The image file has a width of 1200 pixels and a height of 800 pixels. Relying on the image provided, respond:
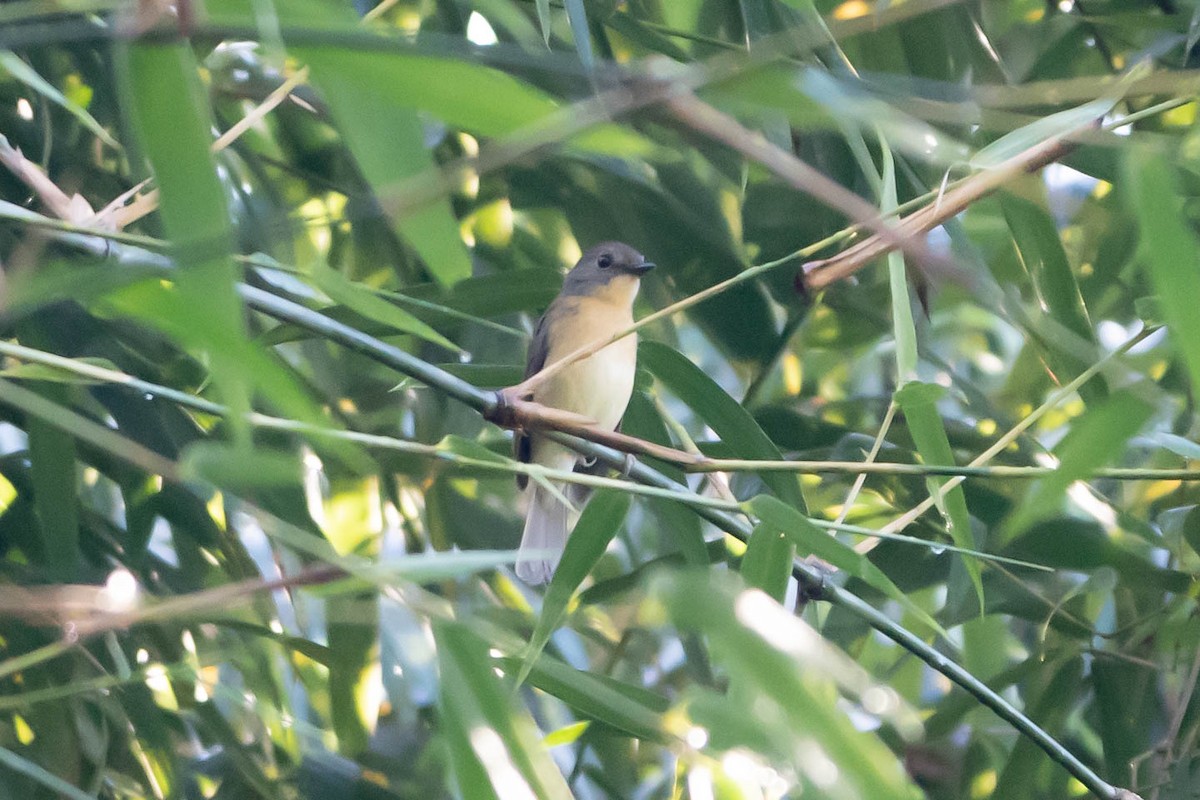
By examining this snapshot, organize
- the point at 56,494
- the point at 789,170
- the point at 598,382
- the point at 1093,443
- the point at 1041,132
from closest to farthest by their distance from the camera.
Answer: the point at 789,170
the point at 1093,443
the point at 1041,132
the point at 56,494
the point at 598,382

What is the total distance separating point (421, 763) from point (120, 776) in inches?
15.0

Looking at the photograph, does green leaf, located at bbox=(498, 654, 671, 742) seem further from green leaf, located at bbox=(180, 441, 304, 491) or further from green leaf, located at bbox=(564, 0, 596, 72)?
green leaf, located at bbox=(564, 0, 596, 72)

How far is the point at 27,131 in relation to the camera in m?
1.73

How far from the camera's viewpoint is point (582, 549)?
1152 millimetres

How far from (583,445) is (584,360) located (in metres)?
1.12

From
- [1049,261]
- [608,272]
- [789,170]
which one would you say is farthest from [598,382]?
[789,170]

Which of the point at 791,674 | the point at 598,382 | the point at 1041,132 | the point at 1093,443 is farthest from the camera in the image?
the point at 598,382

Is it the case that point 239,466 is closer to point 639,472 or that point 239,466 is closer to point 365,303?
point 365,303

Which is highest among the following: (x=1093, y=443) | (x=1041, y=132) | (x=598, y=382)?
(x=1041, y=132)

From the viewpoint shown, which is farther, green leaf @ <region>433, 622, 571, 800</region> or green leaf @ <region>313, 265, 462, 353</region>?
green leaf @ <region>313, 265, 462, 353</region>

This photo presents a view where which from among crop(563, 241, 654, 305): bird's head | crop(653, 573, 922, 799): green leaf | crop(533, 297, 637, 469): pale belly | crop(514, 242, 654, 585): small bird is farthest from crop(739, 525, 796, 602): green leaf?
crop(533, 297, 637, 469): pale belly

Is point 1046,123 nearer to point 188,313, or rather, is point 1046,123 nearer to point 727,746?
point 727,746

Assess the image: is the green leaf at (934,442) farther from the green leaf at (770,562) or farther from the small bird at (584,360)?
the small bird at (584,360)

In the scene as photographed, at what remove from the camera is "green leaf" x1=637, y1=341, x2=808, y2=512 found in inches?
57.8
